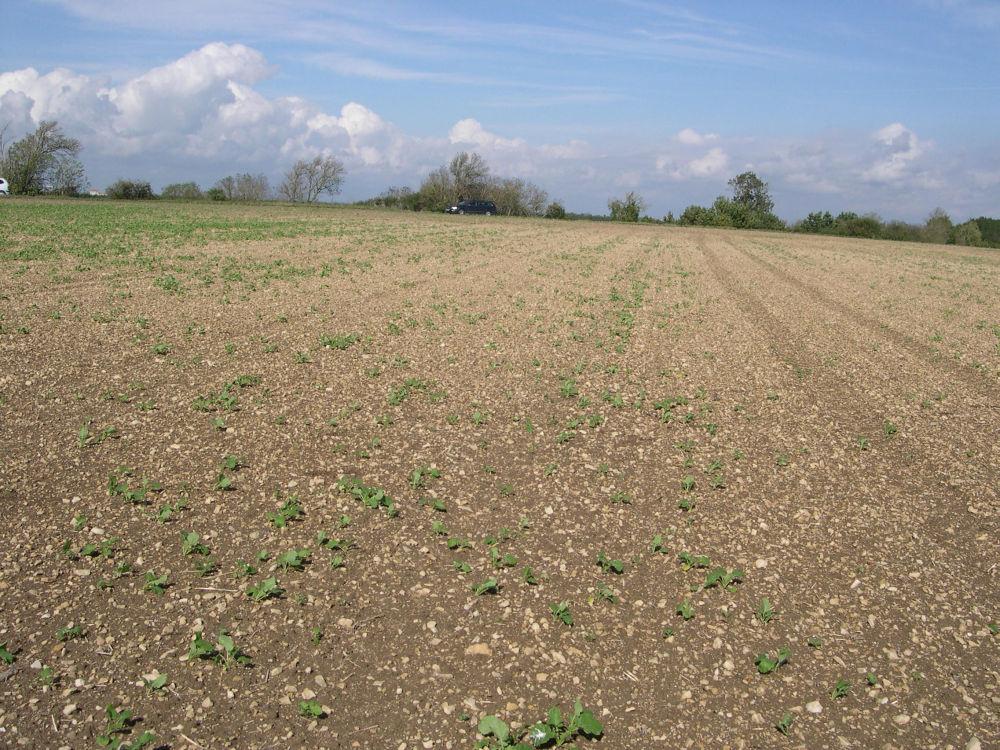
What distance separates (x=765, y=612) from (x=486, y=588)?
204 cm

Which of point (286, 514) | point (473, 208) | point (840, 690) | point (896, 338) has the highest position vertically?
point (473, 208)

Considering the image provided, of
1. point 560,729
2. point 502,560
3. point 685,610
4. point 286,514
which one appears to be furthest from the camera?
point 286,514

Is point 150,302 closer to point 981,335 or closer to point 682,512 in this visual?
point 682,512

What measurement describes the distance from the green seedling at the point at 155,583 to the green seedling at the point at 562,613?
112 inches

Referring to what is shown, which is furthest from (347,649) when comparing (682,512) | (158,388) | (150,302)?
(150,302)

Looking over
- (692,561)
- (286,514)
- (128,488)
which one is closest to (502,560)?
(692,561)

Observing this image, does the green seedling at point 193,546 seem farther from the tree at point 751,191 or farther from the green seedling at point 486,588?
the tree at point 751,191

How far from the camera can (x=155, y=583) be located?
17.0 ft

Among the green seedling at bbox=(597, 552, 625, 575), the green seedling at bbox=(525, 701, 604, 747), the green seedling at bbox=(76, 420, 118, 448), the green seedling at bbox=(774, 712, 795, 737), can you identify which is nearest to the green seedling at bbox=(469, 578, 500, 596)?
the green seedling at bbox=(597, 552, 625, 575)

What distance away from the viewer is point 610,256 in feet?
110

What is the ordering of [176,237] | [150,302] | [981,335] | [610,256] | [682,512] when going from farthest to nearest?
[610,256] < [176,237] < [981,335] < [150,302] < [682,512]

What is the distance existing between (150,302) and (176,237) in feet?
56.8

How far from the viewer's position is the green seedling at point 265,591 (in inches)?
201

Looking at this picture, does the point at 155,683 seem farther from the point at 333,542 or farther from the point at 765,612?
the point at 765,612
